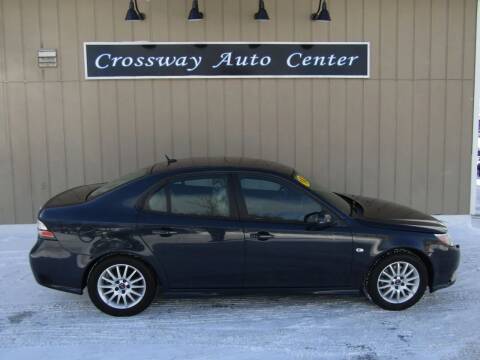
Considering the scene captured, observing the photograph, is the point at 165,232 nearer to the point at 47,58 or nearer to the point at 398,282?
the point at 398,282

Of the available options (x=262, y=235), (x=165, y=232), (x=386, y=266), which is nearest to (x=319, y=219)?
(x=262, y=235)

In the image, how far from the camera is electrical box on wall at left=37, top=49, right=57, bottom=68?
326 inches

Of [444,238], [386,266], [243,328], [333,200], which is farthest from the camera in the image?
[333,200]

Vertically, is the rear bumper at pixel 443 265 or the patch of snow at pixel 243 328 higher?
the rear bumper at pixel 443 265

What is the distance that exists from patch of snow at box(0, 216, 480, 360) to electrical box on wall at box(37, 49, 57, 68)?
138 inches

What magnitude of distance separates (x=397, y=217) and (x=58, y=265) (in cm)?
329

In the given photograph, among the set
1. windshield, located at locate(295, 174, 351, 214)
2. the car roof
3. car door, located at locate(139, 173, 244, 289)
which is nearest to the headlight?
windshield, located at locate(295, 174, 351, 214)

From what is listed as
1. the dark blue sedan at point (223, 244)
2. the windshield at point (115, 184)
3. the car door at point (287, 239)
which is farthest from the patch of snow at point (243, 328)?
the windshield at point (115, 184)

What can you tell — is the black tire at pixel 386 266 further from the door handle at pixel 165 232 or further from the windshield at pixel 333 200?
the door handle at pixel 165 232

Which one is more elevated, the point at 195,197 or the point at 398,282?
the point at 195,197

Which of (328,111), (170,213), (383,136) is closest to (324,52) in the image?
(328,111)

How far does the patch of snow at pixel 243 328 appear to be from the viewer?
185 inches

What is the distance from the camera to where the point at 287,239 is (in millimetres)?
5305

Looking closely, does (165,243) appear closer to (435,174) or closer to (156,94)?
(156,94)
